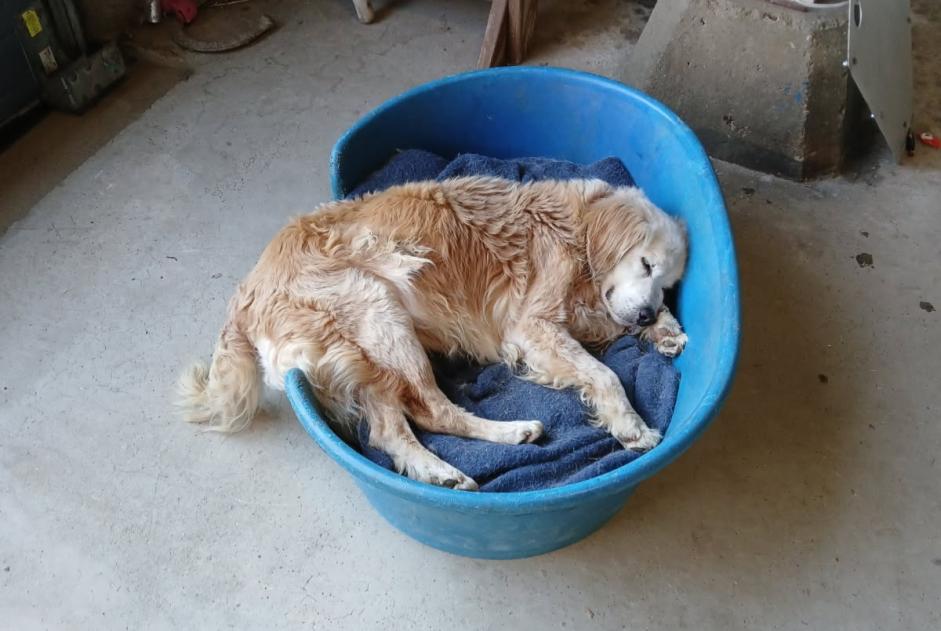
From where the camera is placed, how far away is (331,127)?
3387 mm

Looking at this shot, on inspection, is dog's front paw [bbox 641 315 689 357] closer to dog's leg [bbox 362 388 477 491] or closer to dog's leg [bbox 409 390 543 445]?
dog's leg [bbox 409 390 543 445]

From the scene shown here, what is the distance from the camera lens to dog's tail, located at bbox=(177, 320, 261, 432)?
213cm

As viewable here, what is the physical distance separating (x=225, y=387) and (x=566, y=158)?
4.99ft

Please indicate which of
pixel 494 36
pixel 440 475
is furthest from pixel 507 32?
pixel 440 475

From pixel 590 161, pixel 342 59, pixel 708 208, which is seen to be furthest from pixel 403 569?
pixel 342 59

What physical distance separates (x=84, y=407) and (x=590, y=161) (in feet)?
6.27

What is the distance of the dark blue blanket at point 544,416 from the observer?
1.97 metres

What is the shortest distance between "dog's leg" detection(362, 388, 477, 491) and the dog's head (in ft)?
2.33

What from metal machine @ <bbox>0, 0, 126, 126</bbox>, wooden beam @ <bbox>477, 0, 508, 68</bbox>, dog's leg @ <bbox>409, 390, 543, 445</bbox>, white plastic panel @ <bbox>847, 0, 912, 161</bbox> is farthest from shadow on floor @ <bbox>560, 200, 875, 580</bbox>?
metal machine @ <bbox>0, 0, 126, 126</bbox>

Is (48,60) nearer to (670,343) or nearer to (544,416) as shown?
(544,416)

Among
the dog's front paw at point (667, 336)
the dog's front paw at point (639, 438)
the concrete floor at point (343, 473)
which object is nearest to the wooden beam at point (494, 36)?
the concrete floor at point (343, 473)

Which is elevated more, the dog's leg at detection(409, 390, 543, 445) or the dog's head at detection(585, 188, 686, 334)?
the dog's head at detection(585, 188, 686, 334)

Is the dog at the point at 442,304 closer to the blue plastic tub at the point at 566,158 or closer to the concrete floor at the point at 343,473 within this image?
→ the blue plastic tub at the point at 566,158

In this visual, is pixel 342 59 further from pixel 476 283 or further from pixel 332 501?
Result: pixel 332 501
